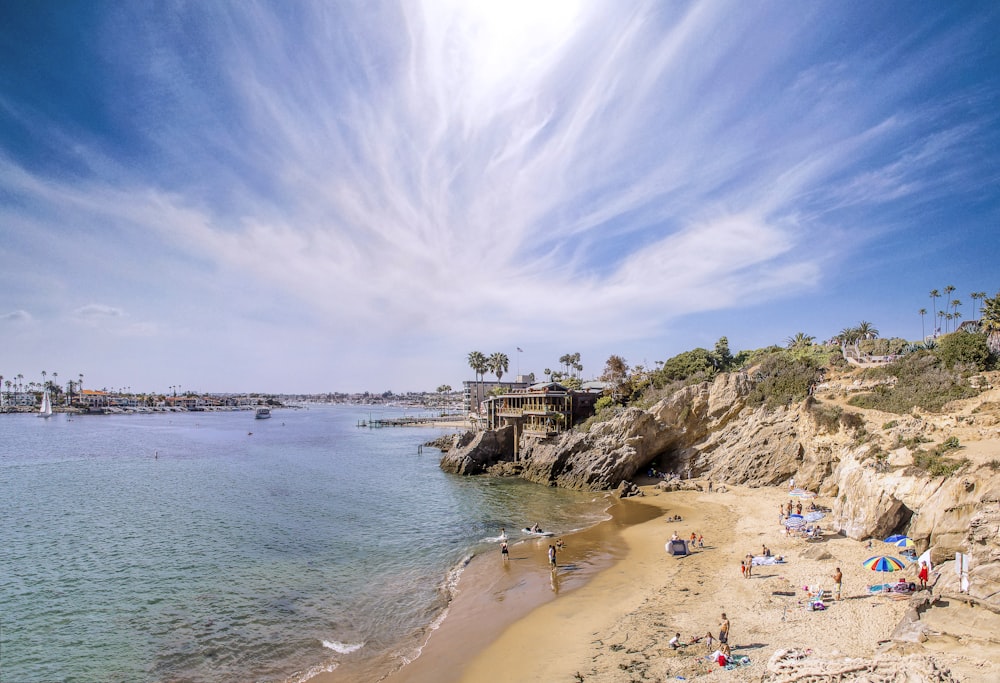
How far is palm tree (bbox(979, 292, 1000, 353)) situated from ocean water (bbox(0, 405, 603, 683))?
127 ft

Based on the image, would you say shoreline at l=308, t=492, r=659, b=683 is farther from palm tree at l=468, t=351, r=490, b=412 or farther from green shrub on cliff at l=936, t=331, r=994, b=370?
palm tree at l=468, t=351, r=490, b=412

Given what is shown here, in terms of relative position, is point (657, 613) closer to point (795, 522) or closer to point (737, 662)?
point (737, 662)

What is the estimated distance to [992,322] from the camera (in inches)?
1692

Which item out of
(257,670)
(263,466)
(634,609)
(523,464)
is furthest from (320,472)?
(634,609)

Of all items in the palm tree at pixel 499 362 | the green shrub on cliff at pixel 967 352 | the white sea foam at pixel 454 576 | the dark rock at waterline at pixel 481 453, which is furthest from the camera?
the palm tree at pixel 499 362

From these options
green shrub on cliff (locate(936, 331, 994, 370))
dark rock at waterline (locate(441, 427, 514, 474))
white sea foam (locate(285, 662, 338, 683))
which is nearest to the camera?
white sea foam (locate(285, 662, 338, 683))

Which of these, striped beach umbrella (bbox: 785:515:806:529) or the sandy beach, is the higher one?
striped beach umbrella (bbox: 785:515:806:529)

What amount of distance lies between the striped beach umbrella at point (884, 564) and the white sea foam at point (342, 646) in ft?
72.3

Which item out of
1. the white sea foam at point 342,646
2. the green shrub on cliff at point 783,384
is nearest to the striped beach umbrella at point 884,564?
the white sea foam at point 342,646

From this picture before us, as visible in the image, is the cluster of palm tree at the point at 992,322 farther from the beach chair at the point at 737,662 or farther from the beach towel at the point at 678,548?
the beach chair at the point at 737,662

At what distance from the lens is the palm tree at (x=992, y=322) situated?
4278cm

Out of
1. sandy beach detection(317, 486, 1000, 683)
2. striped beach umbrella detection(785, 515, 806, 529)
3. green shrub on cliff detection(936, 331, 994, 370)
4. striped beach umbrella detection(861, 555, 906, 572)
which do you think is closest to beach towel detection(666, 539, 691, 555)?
sandy beach detection(317, 486, 1000, 683)

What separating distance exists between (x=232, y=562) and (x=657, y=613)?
24.9 m

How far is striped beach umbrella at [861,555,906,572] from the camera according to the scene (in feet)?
66.1
